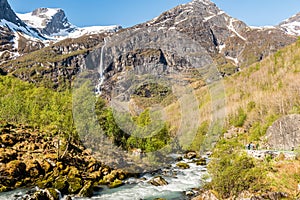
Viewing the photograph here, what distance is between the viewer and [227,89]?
118 meters

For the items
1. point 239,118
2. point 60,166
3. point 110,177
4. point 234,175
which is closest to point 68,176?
point 60,166

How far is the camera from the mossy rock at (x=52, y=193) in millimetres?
22653

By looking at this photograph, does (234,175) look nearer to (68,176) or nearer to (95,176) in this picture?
(95,176)

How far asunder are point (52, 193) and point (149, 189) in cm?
925

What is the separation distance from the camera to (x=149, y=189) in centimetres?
2747

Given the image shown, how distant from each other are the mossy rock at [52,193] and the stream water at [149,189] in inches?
67.0

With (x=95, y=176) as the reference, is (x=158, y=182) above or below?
below

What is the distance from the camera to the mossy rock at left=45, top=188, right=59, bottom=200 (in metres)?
22.7

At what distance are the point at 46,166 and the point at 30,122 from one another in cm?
2137

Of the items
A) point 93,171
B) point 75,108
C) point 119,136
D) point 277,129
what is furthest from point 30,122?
point 277,129

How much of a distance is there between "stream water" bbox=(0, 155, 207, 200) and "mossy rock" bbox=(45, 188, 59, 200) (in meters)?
1.70

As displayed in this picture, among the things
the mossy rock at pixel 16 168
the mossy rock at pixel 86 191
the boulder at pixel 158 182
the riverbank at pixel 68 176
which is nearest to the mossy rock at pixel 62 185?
the riverbank at pixel 68 176

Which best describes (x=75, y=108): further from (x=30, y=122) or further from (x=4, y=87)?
(x=4, y=87)

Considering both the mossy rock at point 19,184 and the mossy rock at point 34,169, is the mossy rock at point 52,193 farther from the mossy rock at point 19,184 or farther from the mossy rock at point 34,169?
the mossy rock at point 34,169
